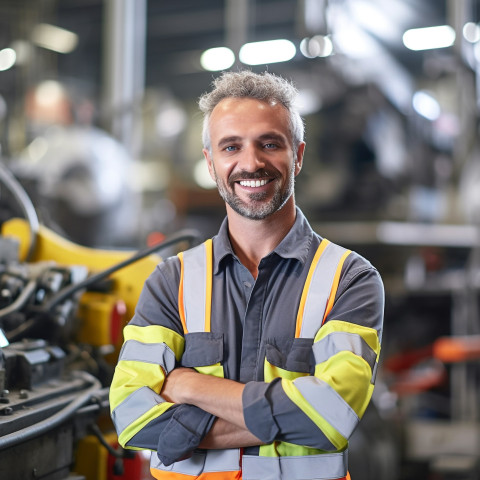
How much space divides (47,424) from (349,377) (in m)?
0.81

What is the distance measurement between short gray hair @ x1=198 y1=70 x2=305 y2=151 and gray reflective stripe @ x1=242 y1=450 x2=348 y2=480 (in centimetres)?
69

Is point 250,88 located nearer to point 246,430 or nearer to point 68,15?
point 246,430

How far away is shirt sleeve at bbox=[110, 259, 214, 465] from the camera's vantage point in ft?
4.79

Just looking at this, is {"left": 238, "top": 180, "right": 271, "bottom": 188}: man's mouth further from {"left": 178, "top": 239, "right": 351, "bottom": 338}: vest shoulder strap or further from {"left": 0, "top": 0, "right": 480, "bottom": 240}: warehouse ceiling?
{"left": 0, "top": 0, "right": 480, "bottom": 240}: warehouse ceiling

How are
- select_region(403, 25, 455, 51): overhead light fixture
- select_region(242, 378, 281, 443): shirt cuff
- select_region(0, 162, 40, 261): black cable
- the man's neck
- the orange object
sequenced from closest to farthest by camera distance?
select_region(242, 378, 281, 443): shirt cuff, the man's neck, select_region(0, 162, 40, 261): black cable, the orange object, select_region(403, 25, 455, 51): overhead light fixture

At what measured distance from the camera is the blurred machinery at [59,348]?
184cm

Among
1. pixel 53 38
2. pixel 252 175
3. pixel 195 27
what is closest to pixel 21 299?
pixel 252 175

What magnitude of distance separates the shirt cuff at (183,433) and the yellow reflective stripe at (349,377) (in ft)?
0.85

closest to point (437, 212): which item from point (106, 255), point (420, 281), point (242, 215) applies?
point (420, 281)

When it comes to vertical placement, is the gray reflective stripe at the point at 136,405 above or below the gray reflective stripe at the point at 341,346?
below

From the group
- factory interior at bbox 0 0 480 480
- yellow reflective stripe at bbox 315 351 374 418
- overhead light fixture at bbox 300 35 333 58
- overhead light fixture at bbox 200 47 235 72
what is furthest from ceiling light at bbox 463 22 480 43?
overhead light fixture at bbox 200 47 235 72

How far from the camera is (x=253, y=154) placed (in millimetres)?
1543

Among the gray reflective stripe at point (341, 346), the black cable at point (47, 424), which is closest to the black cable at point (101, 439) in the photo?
the black cable at point (47, 424)

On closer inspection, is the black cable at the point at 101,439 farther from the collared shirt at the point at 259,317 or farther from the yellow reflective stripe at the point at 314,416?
the yellow reflective stripe at the point at 314,416
